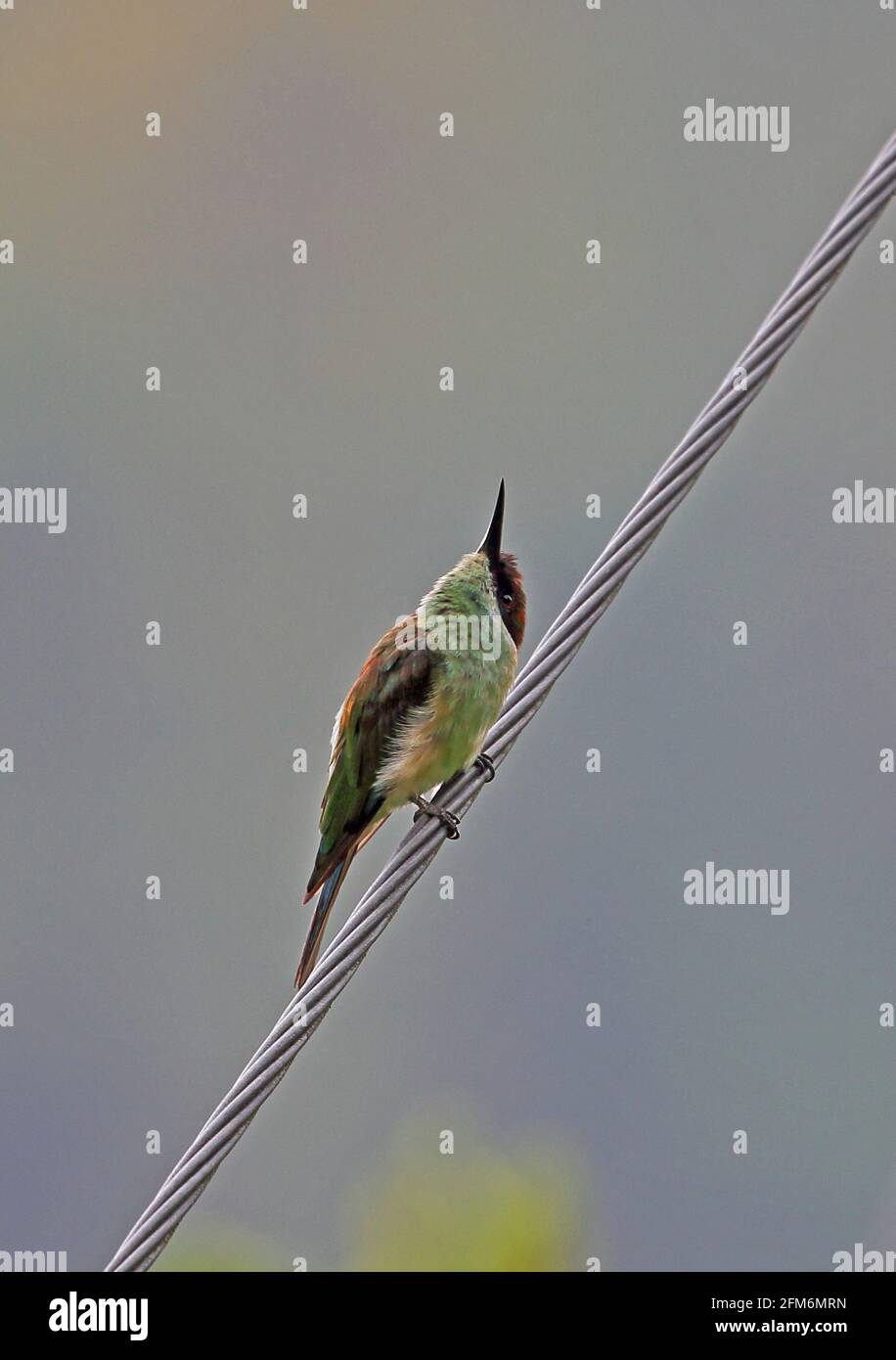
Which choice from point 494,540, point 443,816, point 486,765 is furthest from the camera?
point 494,540

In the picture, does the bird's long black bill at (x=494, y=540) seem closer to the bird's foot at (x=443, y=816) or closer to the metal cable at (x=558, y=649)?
the bird's foot at (x=443, y=816)

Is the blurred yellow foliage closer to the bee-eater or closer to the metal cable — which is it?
the bee-eater

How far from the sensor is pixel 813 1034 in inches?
2437

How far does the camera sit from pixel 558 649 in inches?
164

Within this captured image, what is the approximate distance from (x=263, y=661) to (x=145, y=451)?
18.1m

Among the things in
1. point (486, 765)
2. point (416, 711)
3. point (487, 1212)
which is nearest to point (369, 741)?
point (416, 711)

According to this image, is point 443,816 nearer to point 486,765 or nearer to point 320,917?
point 486,765

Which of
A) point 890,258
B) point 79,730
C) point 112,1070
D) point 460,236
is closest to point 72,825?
point 79,730

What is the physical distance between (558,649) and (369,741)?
71.4 inches

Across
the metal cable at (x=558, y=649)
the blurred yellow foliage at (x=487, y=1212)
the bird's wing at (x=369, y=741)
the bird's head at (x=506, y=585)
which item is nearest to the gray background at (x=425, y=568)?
the blurred yellow foliage at (x=487, y=1212)

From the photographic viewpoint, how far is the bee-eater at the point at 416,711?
19.0 ft

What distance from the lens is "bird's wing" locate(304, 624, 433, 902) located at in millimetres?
5828

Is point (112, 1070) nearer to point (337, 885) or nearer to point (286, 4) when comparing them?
point (337, 885)

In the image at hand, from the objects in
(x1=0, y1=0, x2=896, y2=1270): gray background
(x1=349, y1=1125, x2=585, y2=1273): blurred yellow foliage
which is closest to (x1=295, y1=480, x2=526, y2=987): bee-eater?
(x1=349, y1=1125, x2=585, y2=1273): blurred yellow foliage
